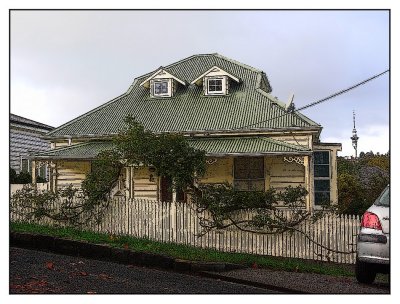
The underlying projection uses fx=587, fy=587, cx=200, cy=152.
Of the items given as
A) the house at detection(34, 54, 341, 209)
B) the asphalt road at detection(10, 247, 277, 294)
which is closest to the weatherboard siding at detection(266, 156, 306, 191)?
the house at detection(34, 54, 341, 209)

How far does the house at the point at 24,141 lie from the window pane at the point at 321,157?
17.0ft

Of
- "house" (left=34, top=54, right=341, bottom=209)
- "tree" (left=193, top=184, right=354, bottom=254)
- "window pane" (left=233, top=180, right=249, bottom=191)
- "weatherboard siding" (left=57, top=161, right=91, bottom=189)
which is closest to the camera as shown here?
"tree" (left=193, top=184, right=354, bottom=254)

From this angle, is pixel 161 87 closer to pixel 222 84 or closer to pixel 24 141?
pixel 222 84

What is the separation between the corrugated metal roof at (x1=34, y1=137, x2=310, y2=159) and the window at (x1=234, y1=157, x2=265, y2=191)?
313mm

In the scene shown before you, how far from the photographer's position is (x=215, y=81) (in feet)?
41.1

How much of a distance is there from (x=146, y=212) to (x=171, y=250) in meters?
1.54

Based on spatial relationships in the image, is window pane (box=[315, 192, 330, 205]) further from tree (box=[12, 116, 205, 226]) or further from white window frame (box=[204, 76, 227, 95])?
white window frame (box=[204, 76, 227, 95])

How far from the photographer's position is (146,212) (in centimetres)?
1213

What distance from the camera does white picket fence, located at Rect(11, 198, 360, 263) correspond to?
11.0m

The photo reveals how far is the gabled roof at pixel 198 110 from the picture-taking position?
11.5 meters

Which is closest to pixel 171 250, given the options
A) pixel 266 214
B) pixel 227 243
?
pixel 227 243

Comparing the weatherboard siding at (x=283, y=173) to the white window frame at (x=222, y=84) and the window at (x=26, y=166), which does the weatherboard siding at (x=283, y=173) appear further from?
the window at (x=26, y=166)

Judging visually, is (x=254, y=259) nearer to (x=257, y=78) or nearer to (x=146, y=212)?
(x=146, y=212)

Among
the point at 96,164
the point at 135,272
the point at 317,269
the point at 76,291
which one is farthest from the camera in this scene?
the point at 96,164
